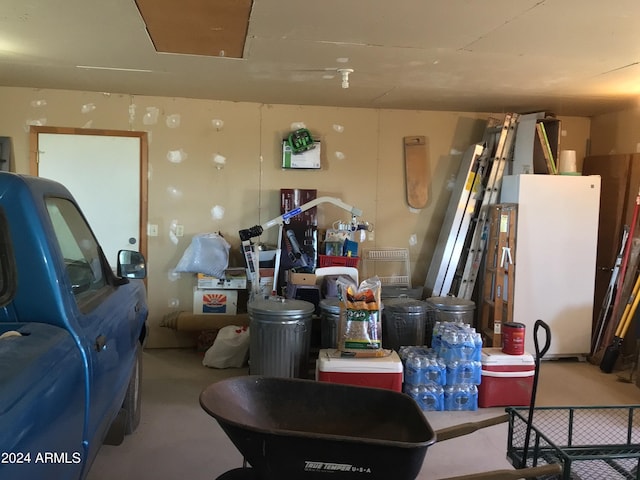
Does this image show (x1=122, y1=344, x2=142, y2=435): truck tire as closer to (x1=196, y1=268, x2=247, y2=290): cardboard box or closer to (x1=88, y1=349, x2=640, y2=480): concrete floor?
(x1=88, y1=349, x2=640, y2=480): concrete floor

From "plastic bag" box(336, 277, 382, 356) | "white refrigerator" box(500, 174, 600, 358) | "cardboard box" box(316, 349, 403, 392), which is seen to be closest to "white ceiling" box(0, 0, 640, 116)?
"white refrigerator" box(500, 174, 600, 358)

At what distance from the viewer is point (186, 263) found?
4648 millimetres

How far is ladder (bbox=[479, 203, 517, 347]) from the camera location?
445 centimetres

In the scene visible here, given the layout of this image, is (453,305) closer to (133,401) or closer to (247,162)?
(247,162)

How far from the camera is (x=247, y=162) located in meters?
4.86

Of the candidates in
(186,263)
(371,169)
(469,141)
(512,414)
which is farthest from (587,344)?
(186,263)

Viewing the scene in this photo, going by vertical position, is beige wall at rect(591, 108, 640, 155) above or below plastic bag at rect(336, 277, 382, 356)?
above

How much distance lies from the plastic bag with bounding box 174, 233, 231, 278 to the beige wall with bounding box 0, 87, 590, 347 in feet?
0.62

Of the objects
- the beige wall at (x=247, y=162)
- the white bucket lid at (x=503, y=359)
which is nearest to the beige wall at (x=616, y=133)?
the beige wall at (x=247, y=162)

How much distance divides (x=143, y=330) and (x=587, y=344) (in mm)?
3869

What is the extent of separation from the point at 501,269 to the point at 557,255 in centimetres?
53

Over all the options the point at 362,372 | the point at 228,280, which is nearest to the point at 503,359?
the point at 362,372

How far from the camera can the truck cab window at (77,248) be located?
1975mm

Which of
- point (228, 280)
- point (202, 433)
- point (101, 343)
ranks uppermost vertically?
point (101, 343)
